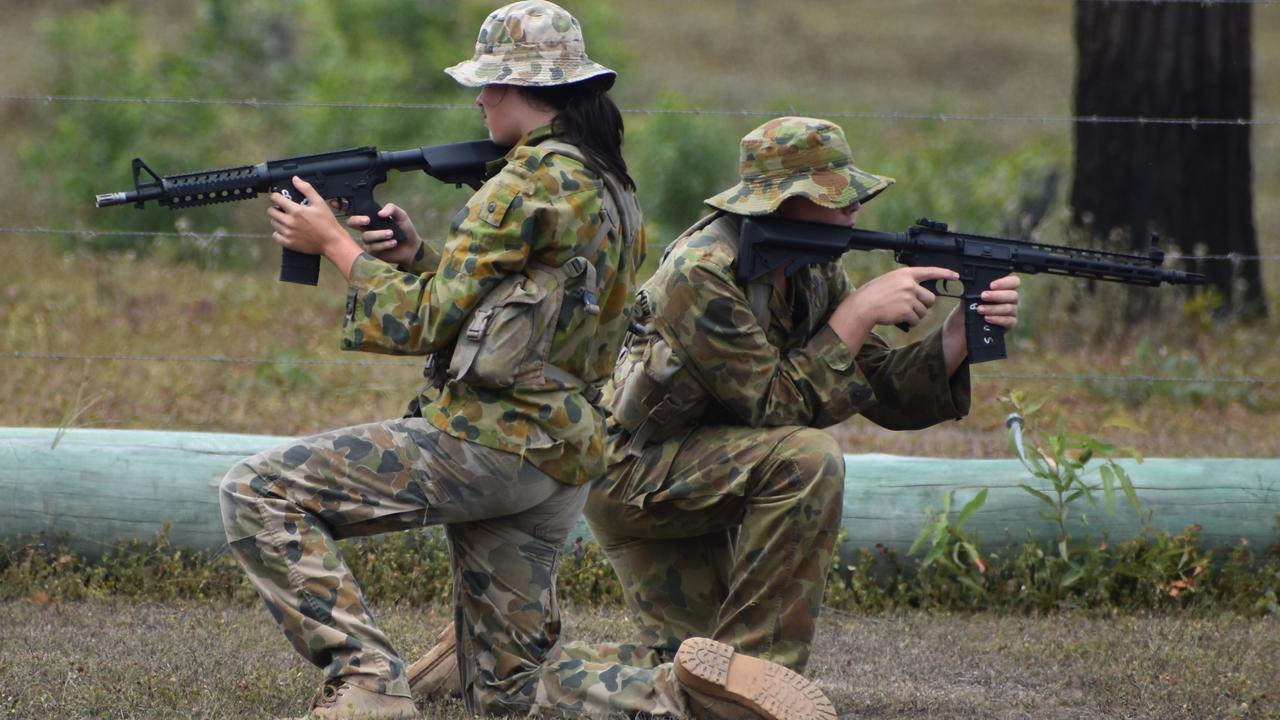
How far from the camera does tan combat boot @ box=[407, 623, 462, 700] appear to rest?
4.31 meters

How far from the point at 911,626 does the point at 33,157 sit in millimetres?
7742

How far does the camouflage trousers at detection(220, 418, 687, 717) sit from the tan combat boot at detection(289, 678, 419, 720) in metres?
0.02

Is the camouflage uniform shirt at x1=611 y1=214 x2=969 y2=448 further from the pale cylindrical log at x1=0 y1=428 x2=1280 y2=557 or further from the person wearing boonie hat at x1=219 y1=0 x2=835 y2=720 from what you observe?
the pale cylindrical log at x1=0 y1=428 x2=1280 y2=557

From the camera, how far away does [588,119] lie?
391 cm

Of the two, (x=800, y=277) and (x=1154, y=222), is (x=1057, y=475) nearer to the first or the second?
(x=800, y=277)

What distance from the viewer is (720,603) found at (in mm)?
4523

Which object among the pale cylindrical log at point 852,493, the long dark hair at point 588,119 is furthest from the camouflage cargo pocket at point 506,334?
the pale cylindrical log at point 852,493

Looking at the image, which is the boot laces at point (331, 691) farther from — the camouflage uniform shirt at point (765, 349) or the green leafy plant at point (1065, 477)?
the green leafy plant at point (1065, 477)

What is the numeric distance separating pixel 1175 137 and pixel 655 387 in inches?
218

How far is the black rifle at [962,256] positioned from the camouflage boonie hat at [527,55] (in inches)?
26.2

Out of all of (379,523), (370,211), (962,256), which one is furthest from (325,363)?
(962,256)

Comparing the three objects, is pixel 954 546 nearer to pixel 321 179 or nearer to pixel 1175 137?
pixel 321 179

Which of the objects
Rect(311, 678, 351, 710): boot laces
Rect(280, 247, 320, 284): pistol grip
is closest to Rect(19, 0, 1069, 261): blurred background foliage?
Rect(280, 247, 320, 284): pistol grip

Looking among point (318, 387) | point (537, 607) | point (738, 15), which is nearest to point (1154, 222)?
point (318, 387)
